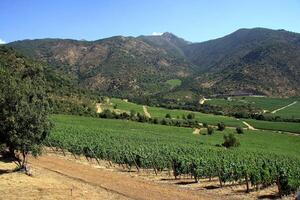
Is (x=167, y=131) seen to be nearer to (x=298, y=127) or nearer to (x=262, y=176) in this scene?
(x=298, y=127)

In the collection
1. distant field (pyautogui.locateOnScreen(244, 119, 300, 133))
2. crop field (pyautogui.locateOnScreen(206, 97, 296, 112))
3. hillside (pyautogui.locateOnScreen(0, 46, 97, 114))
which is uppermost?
hillside (pyautogui.locateOnScreen(0, 46, 97, 114))

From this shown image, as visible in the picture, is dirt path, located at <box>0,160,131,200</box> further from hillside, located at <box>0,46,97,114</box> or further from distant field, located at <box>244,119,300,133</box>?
distant field, located at <box>244,119,300,133</box>

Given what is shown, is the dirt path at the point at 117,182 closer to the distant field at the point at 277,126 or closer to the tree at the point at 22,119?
the tree at the point at 22,119

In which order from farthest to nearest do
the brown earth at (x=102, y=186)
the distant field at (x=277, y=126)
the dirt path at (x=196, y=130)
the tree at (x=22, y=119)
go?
the distant field at (x=277, y=126) < the dirt path at (x=196, y=130) < the tree at (x=22, y=119) < the brown earth at (x=102, y=186)

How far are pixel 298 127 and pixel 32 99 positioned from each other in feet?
322

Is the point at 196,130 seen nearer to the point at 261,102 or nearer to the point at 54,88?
the point at 54,88

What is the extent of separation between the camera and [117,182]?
3888 centimetres

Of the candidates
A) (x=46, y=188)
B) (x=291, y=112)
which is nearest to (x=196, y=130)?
(x=291, y=112)

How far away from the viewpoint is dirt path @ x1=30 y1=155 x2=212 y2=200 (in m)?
33.6

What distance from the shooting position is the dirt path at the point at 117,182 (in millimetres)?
33594

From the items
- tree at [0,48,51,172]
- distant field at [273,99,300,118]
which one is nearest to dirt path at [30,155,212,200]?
tree at [0,48,51,172]

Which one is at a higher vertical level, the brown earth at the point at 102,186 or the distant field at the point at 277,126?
the brown earth at the point at 102,186

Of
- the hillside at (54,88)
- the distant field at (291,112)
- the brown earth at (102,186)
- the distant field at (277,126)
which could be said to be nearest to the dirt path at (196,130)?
the distant field at (277,126)

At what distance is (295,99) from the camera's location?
648 ft
